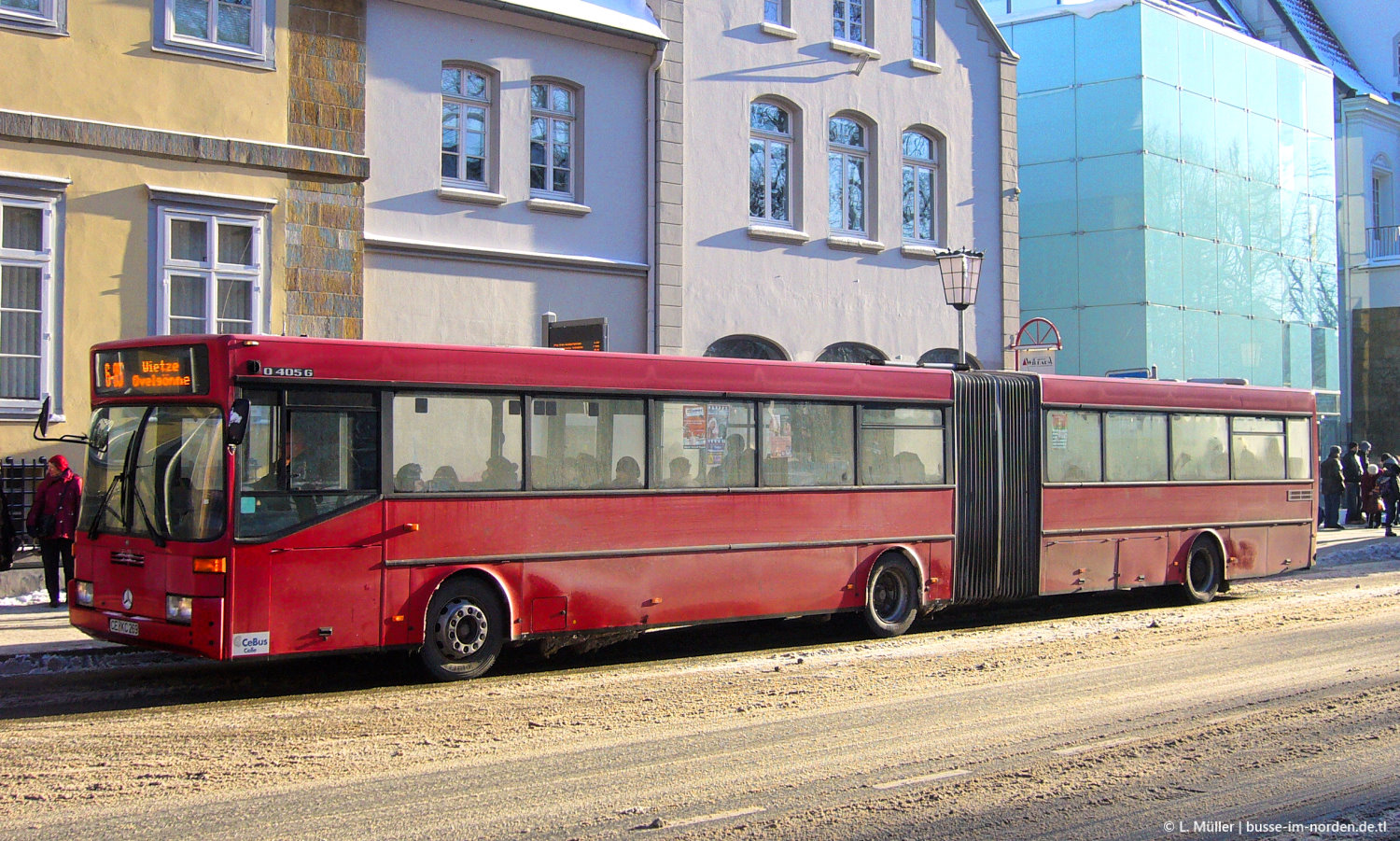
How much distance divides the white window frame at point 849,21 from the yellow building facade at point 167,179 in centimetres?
912

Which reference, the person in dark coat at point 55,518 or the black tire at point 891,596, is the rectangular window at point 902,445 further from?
the person in dark coat at point 55,518

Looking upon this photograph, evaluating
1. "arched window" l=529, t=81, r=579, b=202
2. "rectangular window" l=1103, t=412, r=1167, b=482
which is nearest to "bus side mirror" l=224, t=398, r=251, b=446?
"rectangular window" l=1103, t=412, r=1167, b=482

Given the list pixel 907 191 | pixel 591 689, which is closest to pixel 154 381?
pixel 591 689

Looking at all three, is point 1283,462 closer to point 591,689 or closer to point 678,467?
point 678,467

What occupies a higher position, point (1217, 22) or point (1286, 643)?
point (1217, 22)

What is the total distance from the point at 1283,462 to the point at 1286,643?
19.6ft

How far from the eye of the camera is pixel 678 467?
12.1 meters

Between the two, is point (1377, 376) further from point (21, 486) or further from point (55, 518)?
point (55, 518)

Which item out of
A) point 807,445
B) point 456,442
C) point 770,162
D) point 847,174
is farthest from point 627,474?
point 847,174

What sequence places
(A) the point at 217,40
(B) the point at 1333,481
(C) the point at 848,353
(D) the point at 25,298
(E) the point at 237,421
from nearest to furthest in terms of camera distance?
(E) the point at 237,421 < (D) the point at 25,298 < (A) the point at 217,40 < (C) the point at 848,353 < (B) the point at 1333,481

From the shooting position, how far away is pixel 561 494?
1136cm

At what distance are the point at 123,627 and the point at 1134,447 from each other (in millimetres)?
11102

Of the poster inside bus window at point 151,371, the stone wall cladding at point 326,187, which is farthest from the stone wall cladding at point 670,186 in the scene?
the poster inside bus window at point 151,371

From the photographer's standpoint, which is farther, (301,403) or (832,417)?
(832,417)
